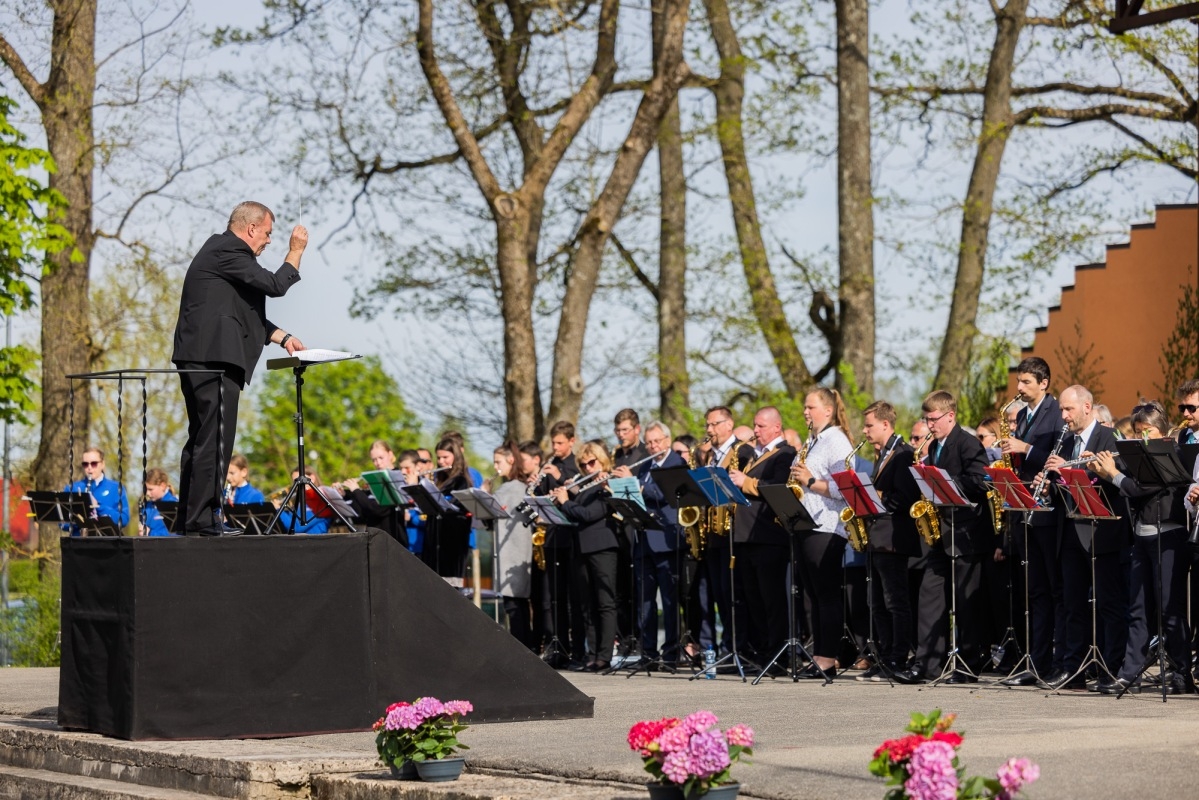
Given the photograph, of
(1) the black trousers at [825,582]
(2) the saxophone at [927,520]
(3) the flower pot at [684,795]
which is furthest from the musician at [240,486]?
(3) the flower pot at [684,795]

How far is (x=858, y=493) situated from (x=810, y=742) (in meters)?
3.72

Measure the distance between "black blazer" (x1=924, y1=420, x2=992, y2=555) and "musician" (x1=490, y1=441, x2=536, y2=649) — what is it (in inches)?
188

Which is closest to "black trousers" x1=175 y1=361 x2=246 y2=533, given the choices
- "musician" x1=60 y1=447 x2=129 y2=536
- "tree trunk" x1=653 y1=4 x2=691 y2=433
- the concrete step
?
the concrete step

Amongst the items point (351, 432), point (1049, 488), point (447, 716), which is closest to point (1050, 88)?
point (1049, 488)

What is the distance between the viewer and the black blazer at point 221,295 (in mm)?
9367

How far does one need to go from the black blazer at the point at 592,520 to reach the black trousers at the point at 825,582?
207 centimetres

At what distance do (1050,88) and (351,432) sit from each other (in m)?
46.7

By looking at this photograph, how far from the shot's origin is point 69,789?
855 centimetres

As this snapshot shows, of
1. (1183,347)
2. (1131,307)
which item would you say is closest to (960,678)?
(1183,347)

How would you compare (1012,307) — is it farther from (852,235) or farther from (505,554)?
(505,554)

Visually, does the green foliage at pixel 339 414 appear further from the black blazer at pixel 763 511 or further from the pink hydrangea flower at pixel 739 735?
the pink hydrangea flower at pixel 739 735

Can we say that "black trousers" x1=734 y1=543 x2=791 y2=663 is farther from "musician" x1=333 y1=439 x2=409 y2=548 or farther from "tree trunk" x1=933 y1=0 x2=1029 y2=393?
"tree trunk" x1=933 y1=0 x2=1029 y2=393

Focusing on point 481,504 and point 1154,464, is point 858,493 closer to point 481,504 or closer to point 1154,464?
point 1154,464

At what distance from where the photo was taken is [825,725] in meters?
8.87
